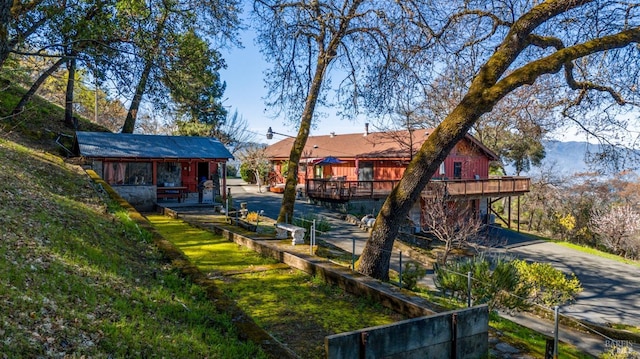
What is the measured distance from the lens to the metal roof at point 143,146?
18.7 meters

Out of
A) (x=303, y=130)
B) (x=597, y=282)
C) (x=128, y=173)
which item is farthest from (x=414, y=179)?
(x=128, y=173)

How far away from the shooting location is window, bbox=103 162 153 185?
19.0m

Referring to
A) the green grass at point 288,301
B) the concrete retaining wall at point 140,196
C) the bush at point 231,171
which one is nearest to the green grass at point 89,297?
the green grass at point 288,301

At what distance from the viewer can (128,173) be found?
64.8 ft

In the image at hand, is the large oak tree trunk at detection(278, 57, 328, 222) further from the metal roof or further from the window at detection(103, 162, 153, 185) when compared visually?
the window at detection(103, 162, 153, 185)

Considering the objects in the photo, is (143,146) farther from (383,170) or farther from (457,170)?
(457,170)

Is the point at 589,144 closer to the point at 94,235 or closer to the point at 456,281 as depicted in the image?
the point at 456,281

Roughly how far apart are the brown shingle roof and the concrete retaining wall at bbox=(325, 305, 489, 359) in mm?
18271

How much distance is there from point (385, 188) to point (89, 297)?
784 inches

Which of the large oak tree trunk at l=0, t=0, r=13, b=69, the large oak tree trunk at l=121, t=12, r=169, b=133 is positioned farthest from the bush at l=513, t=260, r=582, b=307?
the large oak tree trunk at l=0, t=0, r=13, b=69

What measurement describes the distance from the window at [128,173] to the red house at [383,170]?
29.8ft

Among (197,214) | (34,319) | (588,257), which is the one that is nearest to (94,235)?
(34,319)

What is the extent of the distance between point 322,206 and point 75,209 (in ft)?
53.4


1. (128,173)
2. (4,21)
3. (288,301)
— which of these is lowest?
(288,301)
